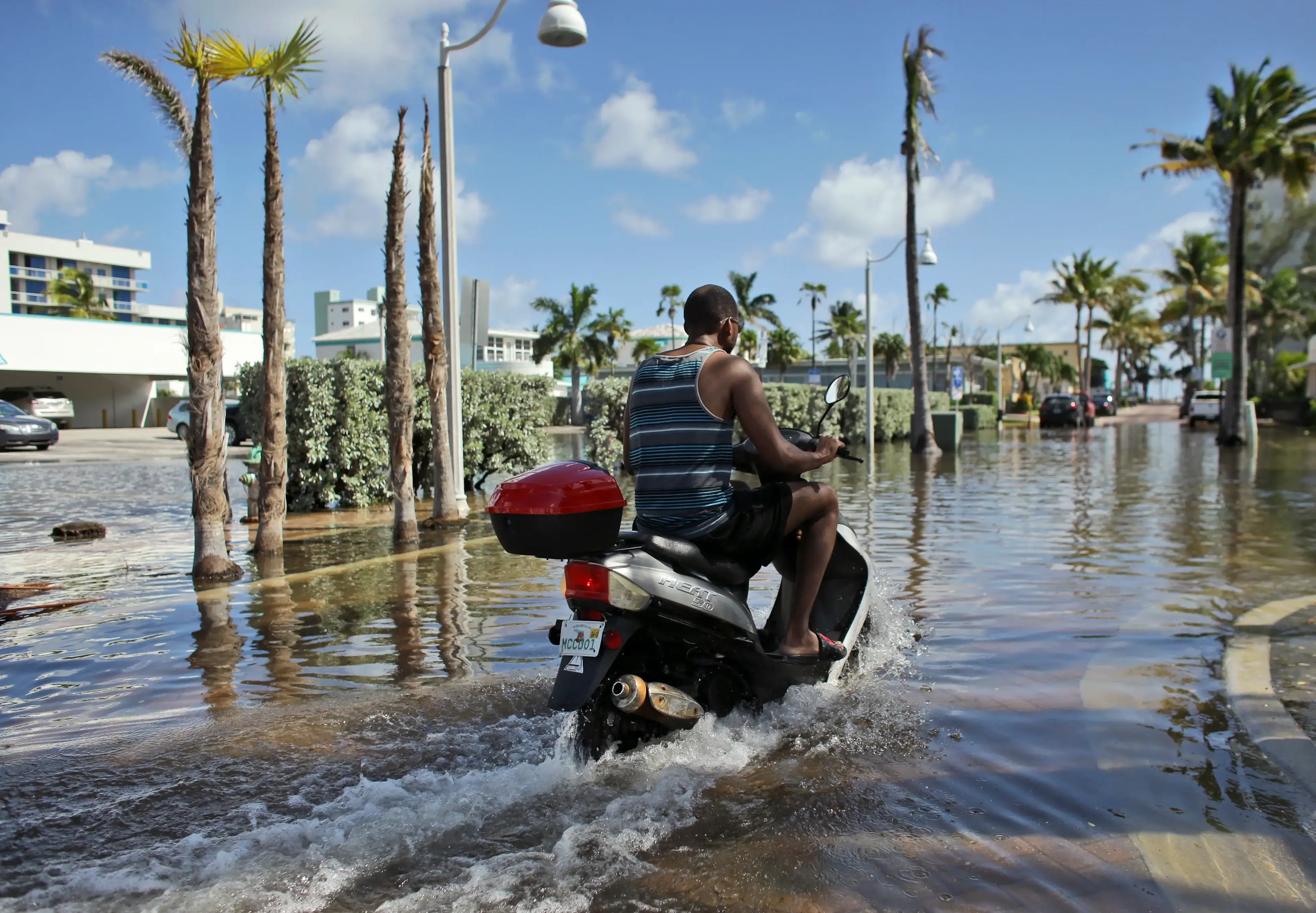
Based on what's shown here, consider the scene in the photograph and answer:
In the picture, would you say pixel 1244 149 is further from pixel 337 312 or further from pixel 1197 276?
pixel 337 312

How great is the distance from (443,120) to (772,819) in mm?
9510

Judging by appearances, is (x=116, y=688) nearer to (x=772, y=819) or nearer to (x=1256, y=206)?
(x=772, y=819)

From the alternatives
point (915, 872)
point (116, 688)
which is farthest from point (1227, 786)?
point (116, 688)

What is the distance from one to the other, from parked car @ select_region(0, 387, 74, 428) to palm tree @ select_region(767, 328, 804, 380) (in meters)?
44.0

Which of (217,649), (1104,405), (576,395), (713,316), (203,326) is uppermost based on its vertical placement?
(576,395)

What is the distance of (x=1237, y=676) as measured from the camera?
201 inches

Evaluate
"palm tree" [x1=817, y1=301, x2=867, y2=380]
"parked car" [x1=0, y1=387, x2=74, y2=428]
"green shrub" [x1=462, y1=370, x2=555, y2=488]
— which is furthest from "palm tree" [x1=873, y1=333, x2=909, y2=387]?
"green shrub" [x1=462, y1=370, x2=555, y2=488]

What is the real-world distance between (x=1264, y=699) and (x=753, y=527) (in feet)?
8.63

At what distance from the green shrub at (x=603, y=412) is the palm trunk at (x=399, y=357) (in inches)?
346

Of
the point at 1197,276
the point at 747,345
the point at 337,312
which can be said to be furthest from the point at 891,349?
the point at 337,312

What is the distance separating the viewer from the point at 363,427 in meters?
13.3

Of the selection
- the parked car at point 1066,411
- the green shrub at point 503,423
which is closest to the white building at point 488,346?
the parked car at point 1066,411

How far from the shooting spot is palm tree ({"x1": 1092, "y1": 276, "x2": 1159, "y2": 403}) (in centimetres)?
7719

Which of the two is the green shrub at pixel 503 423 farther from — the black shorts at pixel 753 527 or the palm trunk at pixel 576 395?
the palm trunk at pixel 576 395
